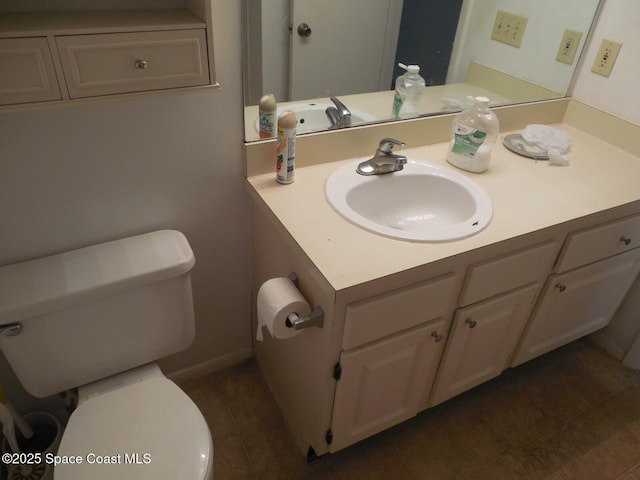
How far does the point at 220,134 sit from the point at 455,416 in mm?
1262

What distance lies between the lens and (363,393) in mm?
1218

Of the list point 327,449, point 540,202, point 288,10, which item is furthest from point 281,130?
point 327,449

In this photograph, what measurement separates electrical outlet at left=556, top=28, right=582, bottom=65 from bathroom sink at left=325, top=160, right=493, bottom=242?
0.76 meters

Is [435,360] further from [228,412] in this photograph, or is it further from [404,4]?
[404,4]

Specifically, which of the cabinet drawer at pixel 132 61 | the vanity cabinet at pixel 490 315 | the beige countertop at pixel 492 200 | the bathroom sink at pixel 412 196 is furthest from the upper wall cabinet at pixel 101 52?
the vanity cabinet at pixel 490 315

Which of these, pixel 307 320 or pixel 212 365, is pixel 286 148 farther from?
pixel 212 365

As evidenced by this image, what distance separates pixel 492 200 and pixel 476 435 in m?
0.85

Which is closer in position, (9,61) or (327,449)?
(9,61)

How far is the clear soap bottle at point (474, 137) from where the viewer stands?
1.39 metres

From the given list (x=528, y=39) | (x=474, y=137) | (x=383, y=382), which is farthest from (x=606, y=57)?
(x=383, y=382)

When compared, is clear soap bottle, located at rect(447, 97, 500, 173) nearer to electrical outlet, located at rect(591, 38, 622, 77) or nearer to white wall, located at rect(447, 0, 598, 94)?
white wall, located at rect(447, 0, 598, 94)

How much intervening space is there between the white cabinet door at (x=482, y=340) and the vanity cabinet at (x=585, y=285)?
8 cm

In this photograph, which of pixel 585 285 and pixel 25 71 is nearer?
pixel 25 71

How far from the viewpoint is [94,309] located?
1.11m
